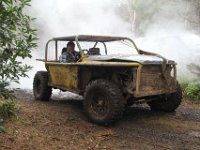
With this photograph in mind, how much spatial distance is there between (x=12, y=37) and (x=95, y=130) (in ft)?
11.2

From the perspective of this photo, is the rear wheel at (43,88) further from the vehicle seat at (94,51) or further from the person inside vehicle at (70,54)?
the vehicle seat at (94,51)

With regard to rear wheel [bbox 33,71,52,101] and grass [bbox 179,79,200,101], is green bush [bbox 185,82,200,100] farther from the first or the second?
rear wheel [bbox 33,71,52,101]

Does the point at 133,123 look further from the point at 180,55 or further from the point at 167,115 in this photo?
the point at 180,55

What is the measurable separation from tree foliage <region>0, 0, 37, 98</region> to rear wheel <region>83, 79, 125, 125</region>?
123 inches

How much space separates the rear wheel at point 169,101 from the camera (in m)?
7.64

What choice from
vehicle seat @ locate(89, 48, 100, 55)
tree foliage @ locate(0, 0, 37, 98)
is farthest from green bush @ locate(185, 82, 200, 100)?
tree foliage @ locate(0, 0, 37, 98)

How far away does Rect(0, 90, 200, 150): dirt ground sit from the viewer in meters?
5.36

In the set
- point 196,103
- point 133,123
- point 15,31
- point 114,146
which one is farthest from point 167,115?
point 15,31

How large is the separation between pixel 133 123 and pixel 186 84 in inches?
164

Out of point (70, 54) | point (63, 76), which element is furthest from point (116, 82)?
point (70, 54)

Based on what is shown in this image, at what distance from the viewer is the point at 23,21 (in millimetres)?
3238

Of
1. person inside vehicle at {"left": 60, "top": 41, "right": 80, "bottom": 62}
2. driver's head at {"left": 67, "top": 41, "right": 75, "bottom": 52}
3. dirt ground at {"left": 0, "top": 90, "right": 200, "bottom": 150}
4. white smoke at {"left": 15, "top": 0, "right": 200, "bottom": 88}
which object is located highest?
white smoke at {"left": 15, "top": 0, "right": 200, "bottom": 88}

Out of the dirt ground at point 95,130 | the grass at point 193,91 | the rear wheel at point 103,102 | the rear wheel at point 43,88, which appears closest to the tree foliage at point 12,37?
the dirt ground at point 95,130

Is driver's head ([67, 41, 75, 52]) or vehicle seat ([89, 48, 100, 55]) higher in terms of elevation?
driver's head ([67, 41, 75, 52])
